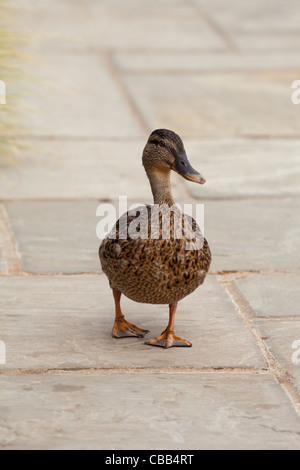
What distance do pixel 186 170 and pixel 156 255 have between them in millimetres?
426

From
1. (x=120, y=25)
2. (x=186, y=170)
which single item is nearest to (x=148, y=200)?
(x=186, y=170)

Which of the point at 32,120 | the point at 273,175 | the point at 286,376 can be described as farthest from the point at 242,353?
the point at 32,120

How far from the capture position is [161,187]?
436 centimetres

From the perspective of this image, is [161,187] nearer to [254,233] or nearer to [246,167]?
[254,233]

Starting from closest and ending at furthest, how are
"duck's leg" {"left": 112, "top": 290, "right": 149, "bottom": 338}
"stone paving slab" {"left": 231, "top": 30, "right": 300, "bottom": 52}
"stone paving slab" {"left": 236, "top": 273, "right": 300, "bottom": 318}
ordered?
"duck's leg" {"left": 112, "top": 290, "right": 149, "bottom": 338}
"stone paving slab" {"left": 236, "top": 273, "right": 300, "bottom": 318}
"stone paving slab" {"left": 231, "top": 30, "right": 300, "bottom": 52}

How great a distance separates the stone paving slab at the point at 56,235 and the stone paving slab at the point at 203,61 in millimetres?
3856

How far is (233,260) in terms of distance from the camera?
18.5 feet

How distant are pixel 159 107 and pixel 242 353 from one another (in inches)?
189

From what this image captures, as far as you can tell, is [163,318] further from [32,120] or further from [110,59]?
[110,59]

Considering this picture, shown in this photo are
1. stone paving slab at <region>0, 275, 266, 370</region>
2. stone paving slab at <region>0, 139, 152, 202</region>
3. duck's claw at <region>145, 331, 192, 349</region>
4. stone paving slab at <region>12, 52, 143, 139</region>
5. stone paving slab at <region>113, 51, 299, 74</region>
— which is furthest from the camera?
stone paving slab at <region>113, 51, 299, 74</region>

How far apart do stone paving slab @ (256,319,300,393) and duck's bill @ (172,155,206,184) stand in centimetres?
96

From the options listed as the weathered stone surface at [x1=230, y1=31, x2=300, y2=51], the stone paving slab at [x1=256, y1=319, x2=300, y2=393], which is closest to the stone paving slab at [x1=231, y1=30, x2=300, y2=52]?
the weathered stone surface at [x1=230, y1=31, x2=300, y2=51]

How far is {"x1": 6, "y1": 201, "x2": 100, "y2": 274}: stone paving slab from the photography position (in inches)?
217

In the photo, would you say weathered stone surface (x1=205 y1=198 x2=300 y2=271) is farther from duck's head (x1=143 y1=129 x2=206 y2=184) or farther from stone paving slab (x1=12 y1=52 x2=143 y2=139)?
stone paving slab (x1=12 y1=52 x2=143 y2=139)
